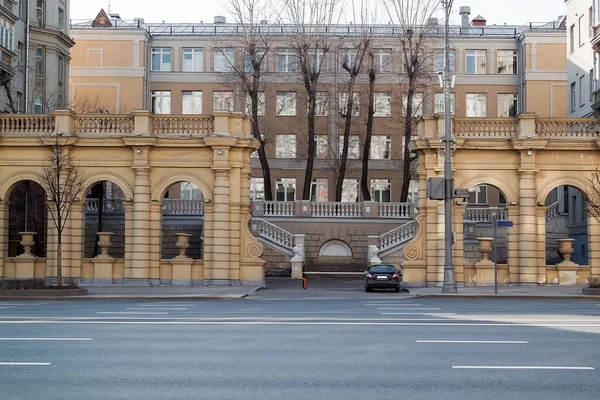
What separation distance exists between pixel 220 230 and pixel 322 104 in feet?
86.6

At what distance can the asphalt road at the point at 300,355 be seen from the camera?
1045 centimetres

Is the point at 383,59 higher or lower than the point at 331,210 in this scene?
higher

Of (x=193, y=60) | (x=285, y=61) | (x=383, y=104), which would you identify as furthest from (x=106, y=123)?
(x=383, y=104)

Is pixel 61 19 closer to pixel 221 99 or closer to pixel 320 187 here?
pixel 221 99

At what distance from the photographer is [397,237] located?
44.2 meters

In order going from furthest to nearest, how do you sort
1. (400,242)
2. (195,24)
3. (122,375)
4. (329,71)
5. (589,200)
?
(195,24) → (329,71) → (400,242) → (589,200) → (122,375)

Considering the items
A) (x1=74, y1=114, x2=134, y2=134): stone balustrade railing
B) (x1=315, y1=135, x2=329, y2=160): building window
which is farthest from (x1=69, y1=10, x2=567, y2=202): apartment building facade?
(x1=74, y1=114, x2=134, y2=134): stone balustrade railing

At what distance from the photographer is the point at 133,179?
3628 cm

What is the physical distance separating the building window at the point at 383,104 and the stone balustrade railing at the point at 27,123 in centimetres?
2826

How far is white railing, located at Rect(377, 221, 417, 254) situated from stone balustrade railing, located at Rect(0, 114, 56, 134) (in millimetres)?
17275

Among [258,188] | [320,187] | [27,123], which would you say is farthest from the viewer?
Answer: [320,187]

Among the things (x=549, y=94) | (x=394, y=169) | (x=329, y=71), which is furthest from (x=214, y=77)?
(x=549, y=94)

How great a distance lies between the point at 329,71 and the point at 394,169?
8.48 meters

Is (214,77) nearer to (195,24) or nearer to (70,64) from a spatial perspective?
(195,24)
